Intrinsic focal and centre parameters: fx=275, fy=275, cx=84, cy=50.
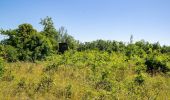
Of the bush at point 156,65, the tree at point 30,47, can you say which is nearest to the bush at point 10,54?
the tree at point 30,47

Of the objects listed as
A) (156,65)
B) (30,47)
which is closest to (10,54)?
(30,47)

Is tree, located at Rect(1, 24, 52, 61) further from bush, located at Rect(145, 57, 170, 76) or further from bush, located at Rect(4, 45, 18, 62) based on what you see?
bush, located at Rect(145, 57, 170, 76)

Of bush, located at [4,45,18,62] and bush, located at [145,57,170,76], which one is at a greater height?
bush, located at [4,45,18,62]

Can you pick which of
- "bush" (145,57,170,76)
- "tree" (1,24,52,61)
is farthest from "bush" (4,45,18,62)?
"bush" (145,57,170,76)

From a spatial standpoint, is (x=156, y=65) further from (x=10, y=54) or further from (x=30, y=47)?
(x=30, y=47)

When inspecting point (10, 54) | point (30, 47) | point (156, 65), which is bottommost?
point (156, 65)

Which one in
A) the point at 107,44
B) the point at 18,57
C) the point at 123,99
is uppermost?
the point at 107,44

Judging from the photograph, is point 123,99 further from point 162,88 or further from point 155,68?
point 155,68

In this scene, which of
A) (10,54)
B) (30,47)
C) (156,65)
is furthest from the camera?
(30,47)

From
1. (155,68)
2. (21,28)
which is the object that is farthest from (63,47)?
(155,68)

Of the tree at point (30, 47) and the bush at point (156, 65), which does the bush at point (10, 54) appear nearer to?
the tree at point (30, 47)

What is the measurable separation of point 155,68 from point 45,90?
8.61m

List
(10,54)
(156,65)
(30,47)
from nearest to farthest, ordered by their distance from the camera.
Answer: (156,65) → (10,54) → (30,47)

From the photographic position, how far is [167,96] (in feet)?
27.7
